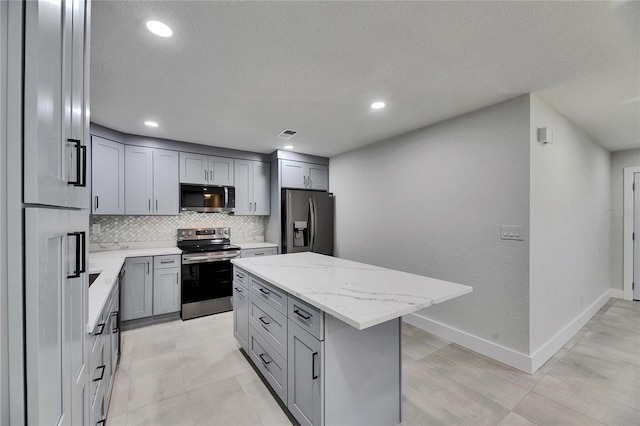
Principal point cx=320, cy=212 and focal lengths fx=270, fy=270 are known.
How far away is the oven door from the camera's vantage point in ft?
11.6

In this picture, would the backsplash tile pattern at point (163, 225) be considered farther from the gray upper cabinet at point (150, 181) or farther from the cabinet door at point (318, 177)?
the cabinet door at point (318, 177)

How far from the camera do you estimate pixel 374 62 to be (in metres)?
1.85

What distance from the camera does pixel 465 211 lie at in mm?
2770

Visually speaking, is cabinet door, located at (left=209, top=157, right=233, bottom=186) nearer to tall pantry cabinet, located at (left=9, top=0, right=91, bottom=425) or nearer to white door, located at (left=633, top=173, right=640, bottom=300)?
tall pantry cabinet, located at (left=9, top=0, right=91, bottom=425)

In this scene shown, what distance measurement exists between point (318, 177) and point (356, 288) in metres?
3.22

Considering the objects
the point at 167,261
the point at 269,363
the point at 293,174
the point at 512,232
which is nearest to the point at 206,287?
the point at 167,261

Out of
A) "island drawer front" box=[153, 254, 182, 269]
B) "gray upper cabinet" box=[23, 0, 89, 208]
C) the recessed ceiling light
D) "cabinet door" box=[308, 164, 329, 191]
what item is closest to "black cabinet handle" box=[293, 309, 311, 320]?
"gray upper cabinet" box=[23, 0, 89, 208]

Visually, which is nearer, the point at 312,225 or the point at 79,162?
the point at 79,162

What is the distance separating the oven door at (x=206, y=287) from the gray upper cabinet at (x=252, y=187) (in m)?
0.96

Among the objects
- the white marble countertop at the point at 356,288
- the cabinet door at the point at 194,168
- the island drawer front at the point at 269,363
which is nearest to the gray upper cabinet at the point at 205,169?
the cabinet door at the point at 194,168

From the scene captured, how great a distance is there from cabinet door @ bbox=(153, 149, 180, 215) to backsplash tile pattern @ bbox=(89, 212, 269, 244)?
13.7 inches

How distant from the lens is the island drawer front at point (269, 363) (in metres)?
1.83

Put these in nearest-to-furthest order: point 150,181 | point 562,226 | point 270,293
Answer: point 270,293 < point 562,226 < point 150,181

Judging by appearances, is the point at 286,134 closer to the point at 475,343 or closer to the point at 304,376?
the point at 304,376
